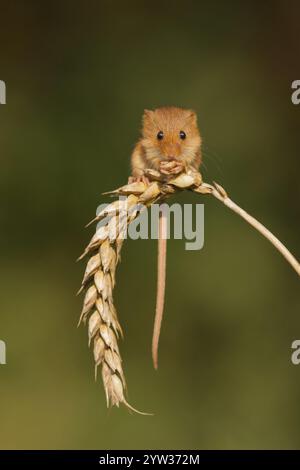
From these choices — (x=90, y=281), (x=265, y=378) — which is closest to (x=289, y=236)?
(x=265, y=378)

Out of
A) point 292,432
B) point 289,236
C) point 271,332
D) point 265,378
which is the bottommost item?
point 292,432

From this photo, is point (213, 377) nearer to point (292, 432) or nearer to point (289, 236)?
point (292, 432)

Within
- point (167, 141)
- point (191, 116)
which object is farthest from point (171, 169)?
point (191, 116)

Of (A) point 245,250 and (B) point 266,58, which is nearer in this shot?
(A) point 245,250

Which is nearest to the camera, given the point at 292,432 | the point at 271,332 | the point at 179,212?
the point at 179,212

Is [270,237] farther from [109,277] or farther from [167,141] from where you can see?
[167,141]

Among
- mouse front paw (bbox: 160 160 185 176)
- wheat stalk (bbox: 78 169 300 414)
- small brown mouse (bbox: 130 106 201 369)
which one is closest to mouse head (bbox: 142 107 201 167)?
small brown mouse (bbox: 130 106 201 369)
